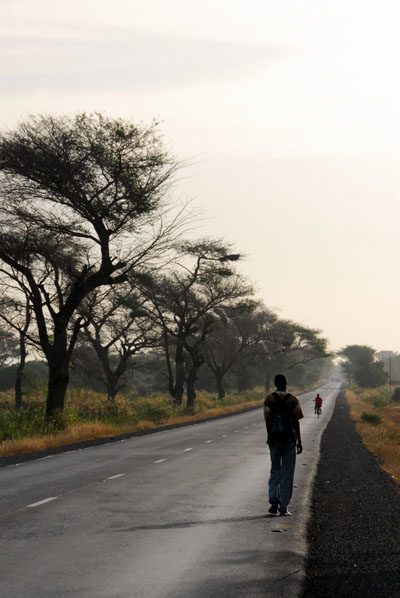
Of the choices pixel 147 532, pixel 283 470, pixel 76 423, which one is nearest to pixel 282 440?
pixel 283 470

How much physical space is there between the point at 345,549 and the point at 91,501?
4772mm

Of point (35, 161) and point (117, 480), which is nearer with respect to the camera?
point (117, 480)

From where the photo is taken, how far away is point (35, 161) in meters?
29.0

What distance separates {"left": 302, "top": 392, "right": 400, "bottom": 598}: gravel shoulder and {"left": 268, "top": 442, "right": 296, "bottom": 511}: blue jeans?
51 cm

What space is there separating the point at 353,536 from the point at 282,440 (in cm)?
168

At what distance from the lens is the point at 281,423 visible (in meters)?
11.2

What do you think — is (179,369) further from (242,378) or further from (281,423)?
(242,378)

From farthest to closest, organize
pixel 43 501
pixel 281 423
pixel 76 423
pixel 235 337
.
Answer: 1. pixel 235 337
2. pixel 76 423
3. pixel 43 501
4. pixel 281 423

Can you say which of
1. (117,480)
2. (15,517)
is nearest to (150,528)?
(15,517)

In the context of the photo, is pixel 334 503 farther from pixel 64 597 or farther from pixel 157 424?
pixel 157 424

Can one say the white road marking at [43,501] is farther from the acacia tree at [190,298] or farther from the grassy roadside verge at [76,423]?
the acacia tree at [190,298]

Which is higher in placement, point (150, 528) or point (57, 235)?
point (57, 235)

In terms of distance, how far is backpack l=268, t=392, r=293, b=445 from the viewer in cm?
1112

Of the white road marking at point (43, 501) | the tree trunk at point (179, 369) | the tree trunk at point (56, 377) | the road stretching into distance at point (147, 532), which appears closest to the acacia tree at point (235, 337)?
the tree trunk at point (179, 369)
